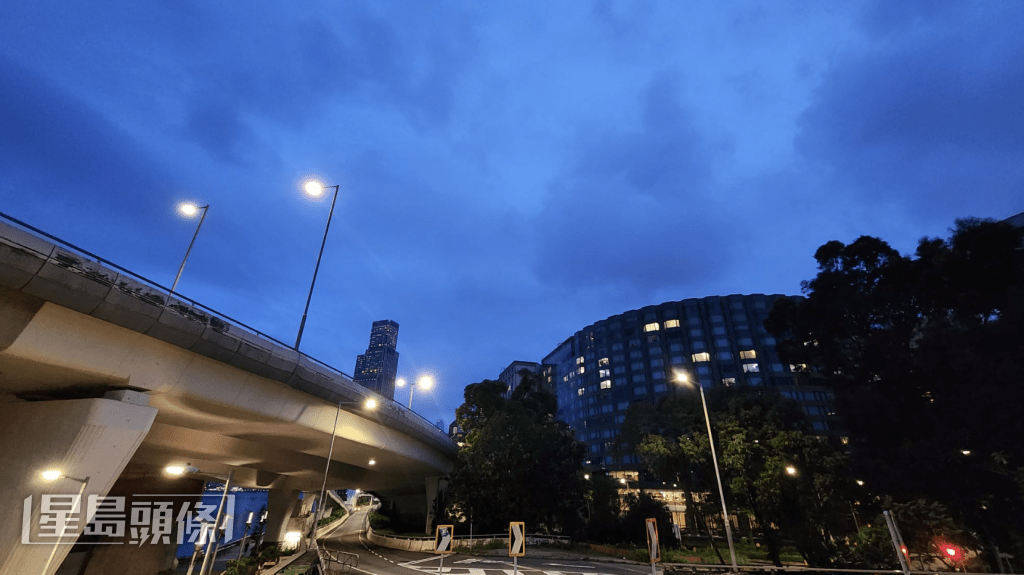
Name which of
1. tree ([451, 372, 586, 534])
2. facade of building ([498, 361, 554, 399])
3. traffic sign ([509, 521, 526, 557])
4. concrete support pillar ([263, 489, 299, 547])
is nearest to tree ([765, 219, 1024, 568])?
tree ([451, 372, 586, 534])

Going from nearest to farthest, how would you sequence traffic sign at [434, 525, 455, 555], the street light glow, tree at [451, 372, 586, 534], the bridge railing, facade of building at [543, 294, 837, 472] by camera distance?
the bridge railing → traffic sign at [434, 525, 455, 555] → the street light glow → tree at [451, 372, 586, 534] → facade of building at [543, 294, 837, 472]

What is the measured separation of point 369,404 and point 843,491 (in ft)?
114

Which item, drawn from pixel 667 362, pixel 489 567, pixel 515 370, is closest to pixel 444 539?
pixel 489 567

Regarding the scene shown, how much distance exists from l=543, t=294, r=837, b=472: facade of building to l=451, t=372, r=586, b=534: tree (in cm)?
5492

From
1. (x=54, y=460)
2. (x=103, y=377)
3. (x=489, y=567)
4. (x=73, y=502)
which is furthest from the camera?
(x=489, y=567)

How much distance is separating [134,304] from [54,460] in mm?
4938

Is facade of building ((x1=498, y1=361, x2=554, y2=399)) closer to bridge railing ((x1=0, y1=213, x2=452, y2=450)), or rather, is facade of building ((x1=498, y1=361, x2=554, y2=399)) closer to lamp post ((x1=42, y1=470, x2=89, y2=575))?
bridge railing ((x1=0, y1=213, x2=452, y2=450))

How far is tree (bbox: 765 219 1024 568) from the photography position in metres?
27.9

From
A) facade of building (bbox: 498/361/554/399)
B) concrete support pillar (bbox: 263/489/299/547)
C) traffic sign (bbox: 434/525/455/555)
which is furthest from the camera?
facade of building (bbox: 498/361/554/399)

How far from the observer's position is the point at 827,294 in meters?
41.2

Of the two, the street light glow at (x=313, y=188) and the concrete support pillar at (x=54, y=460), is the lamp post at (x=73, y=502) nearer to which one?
the concrete support pillar at (x=54, y=460)

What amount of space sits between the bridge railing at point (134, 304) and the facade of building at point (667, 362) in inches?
3364

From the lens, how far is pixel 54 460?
42.4 ft

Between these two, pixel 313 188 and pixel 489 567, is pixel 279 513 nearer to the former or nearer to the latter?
pixel 489 567
